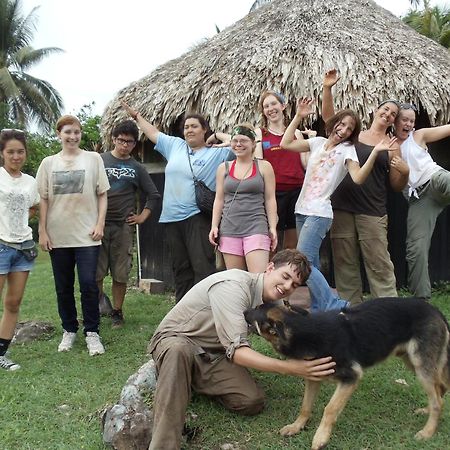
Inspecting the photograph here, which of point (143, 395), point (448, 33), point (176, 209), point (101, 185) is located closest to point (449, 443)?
point (143, 395)

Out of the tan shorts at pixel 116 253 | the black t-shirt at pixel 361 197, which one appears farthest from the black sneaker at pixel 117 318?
the black t-shirt at pixel 361 197

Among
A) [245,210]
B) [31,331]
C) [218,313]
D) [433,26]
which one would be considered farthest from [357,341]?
[433,26]

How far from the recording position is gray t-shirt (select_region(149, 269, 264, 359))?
10.1ft

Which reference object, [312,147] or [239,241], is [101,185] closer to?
[239,241]

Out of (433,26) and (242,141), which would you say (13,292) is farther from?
(433,26)

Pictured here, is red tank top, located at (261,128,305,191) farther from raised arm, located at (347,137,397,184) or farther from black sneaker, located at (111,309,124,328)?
black sneaker, located at (111,309,124,328)

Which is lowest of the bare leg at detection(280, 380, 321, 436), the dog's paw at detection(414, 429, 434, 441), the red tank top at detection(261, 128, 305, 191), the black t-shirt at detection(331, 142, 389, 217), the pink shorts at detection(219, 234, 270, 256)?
the dog's paw at detection(414, 429, 434, 441)

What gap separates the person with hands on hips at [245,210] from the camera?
14.0 ft

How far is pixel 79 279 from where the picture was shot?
15.7 feet

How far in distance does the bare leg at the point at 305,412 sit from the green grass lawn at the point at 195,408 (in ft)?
0.15

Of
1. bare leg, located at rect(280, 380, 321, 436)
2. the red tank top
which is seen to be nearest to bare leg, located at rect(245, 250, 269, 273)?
bare leg, located at rect(280, 380, 321, 436)

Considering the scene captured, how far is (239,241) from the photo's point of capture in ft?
14.2

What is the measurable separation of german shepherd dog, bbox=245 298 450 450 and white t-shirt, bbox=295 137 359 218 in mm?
1081

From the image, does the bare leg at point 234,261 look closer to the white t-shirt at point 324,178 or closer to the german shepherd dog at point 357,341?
the white t-shirt at point 324,178
